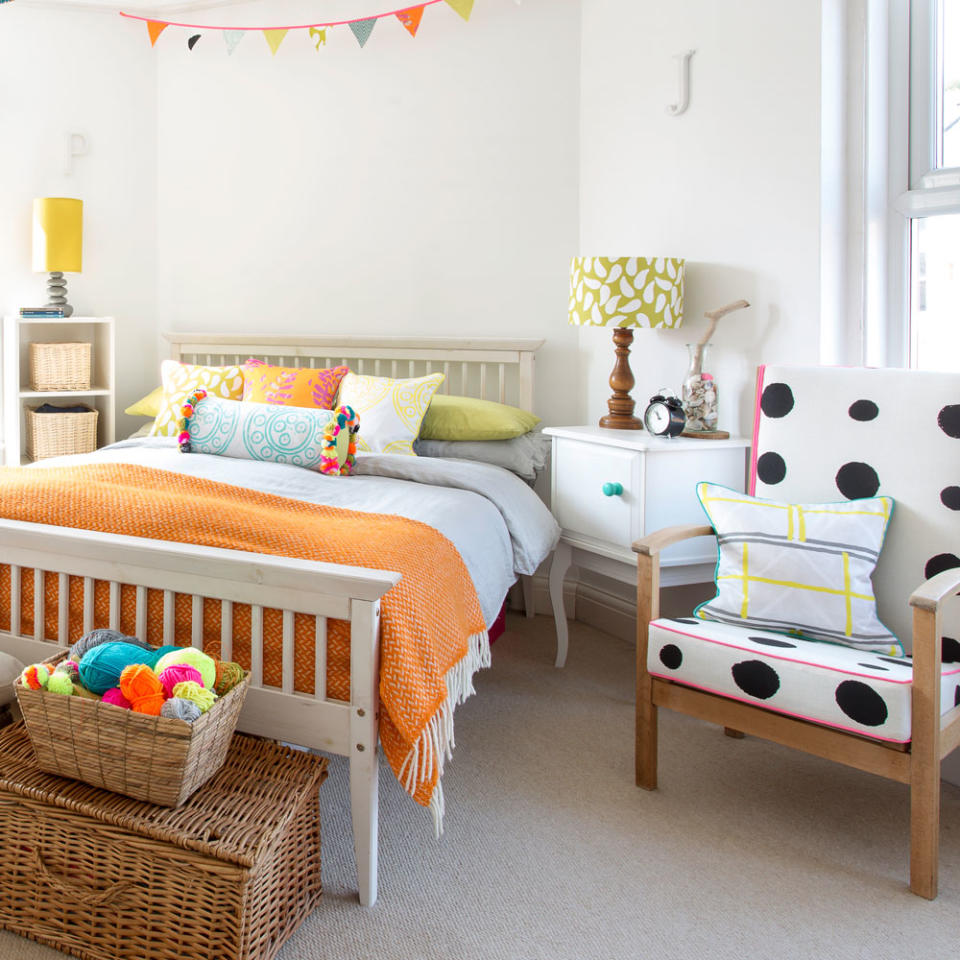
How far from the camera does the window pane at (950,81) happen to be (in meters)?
2.29

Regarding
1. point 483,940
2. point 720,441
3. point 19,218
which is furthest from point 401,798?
point 19,218

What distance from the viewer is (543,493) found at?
3504 mm

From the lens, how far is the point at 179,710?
1463 millimetres

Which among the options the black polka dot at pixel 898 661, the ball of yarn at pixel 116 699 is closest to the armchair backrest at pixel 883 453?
the black polka dot at pixel 898 661

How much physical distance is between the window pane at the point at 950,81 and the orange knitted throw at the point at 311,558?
156 centimetres

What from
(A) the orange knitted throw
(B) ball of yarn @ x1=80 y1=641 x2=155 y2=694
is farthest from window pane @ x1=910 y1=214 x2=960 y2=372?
(B) ball of yarn @ x1=80 y1=641 x2=155 y2=694

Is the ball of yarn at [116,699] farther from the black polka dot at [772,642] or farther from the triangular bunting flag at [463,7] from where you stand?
the triangular bunting flag at [463,7]

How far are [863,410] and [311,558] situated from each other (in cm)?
126

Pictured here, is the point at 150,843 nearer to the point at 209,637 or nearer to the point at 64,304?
the point at 209,637

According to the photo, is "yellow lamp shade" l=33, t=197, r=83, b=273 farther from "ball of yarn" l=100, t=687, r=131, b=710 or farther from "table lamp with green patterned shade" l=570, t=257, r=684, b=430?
"ball of yarn" l=100, t=687, r=131, b=710

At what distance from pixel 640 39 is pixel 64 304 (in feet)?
7.91

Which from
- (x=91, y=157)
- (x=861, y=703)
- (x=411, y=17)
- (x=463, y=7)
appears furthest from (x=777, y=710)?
(x=91, y=157)

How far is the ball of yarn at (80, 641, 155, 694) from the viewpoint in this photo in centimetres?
157

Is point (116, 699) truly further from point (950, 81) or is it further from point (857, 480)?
point (950, 81)
